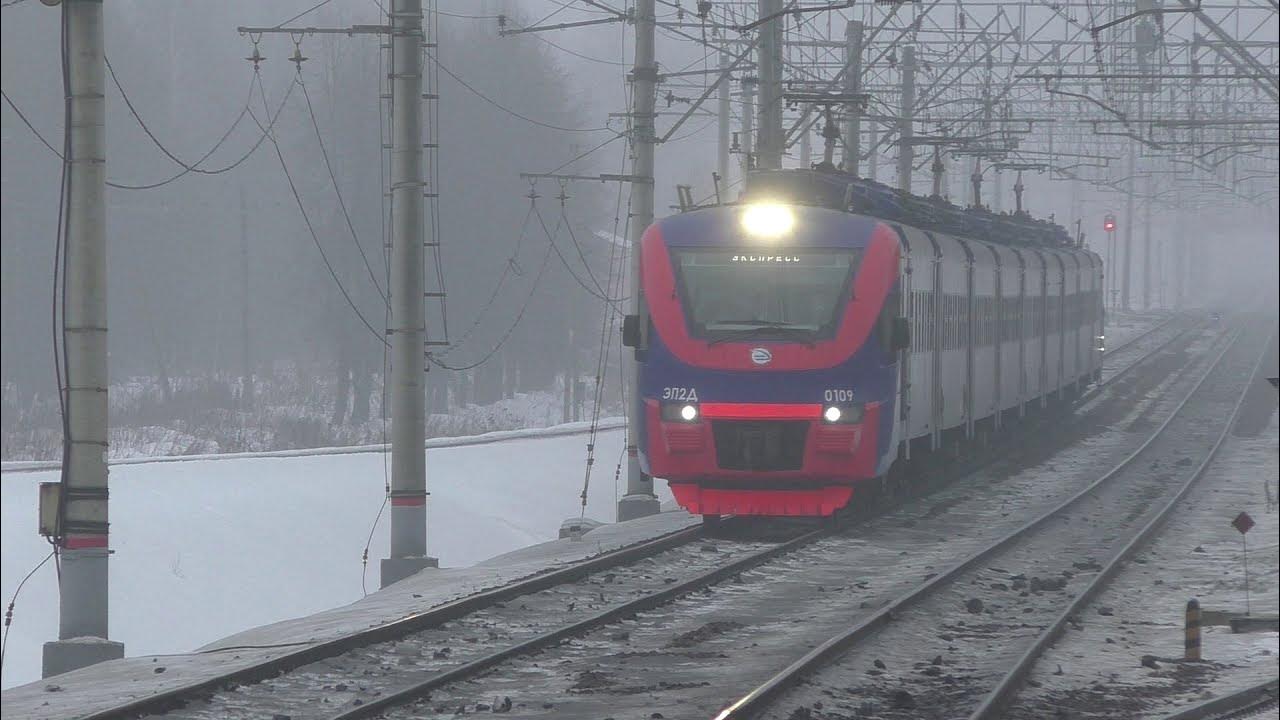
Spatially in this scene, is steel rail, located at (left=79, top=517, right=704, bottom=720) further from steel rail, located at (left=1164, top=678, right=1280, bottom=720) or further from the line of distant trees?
the line of distant trees

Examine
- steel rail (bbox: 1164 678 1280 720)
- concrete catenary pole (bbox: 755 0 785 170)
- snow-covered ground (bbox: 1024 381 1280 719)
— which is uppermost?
concrete catenary pole (bbox: 755 0 785 170)

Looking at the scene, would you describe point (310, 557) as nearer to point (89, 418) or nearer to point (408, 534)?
point (408, 534)

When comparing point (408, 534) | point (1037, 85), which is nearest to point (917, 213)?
point (408, 534)

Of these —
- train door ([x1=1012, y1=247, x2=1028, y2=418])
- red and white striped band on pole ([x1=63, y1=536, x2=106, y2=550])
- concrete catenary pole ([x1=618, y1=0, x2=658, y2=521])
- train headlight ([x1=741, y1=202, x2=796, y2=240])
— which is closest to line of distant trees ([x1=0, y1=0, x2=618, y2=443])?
train door ([x1=1012, y1=247, x2=1028, y2=418])

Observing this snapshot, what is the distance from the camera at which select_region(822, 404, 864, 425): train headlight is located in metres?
17.6

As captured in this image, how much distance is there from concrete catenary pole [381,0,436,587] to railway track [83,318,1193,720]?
8.35 feet

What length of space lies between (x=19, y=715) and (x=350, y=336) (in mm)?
46615

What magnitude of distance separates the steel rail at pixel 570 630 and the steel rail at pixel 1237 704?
13.1 ft

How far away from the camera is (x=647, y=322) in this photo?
18.2 metres

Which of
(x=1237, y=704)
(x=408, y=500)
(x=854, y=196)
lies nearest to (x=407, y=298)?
(x=408, y=500)

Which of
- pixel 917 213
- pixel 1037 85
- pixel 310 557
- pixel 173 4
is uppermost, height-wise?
pixel 173 4

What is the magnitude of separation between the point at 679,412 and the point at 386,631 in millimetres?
5763

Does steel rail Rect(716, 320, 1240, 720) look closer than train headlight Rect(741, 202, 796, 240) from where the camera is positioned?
Yes

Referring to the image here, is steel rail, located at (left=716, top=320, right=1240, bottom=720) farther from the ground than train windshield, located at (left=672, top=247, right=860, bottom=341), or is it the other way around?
train windshield, located at (left=672, top=247, right=860, bottom=341)
